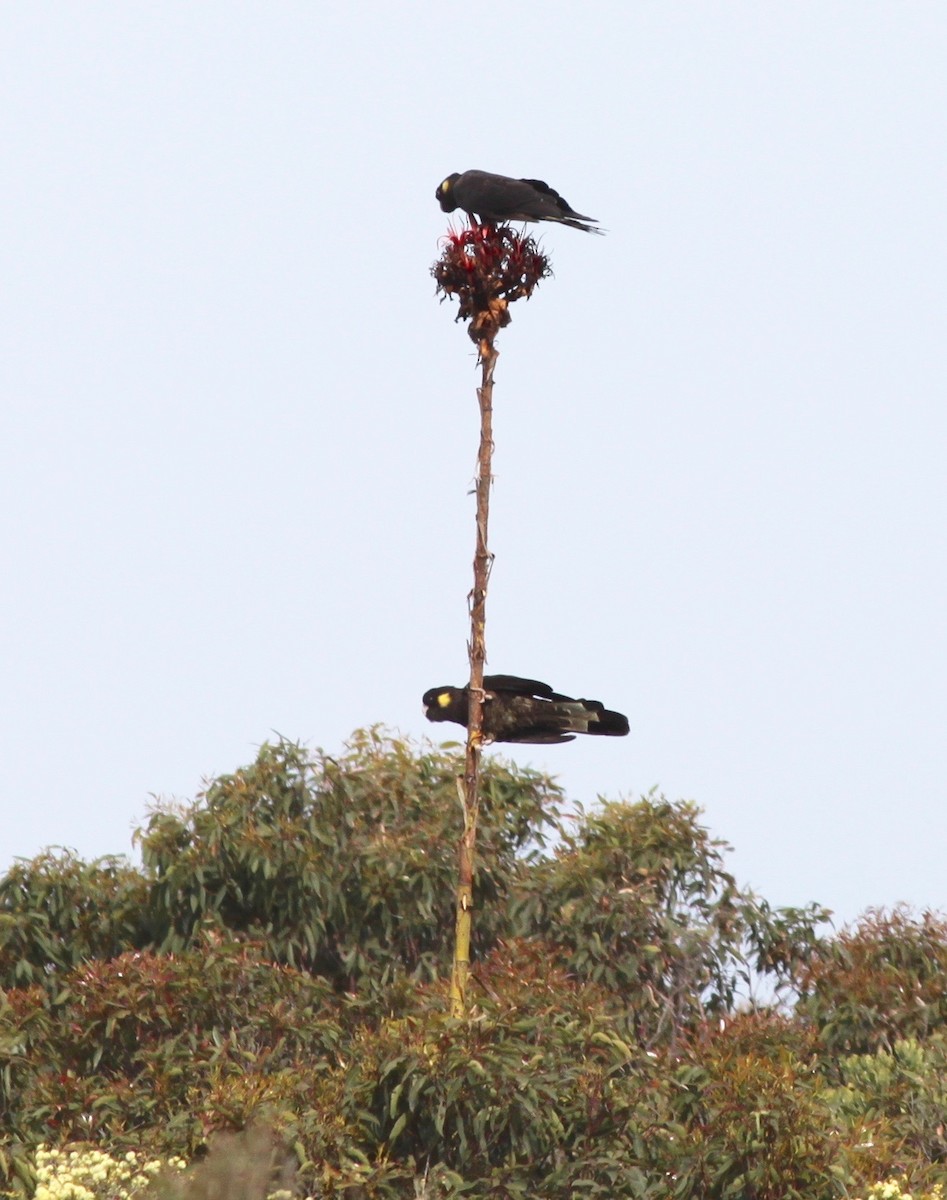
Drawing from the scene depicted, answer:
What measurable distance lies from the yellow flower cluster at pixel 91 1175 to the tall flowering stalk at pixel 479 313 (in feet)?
5.96

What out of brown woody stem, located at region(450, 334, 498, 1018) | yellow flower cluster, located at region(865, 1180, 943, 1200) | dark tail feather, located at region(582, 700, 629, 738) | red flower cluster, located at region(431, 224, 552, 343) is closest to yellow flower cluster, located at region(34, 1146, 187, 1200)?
brown woody stem, located at region(450, 334, 498, 1018)

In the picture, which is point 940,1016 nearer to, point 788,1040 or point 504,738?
point 788,1040

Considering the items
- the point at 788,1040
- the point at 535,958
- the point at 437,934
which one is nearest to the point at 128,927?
the point at 437,934

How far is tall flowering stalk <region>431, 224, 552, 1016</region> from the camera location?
923cm

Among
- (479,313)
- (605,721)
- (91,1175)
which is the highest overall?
(479,313)

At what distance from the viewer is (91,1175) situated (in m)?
8.53

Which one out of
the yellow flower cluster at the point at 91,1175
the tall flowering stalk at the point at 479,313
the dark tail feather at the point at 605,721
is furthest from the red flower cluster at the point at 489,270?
the yellow flower cluster at the point at 91,1175

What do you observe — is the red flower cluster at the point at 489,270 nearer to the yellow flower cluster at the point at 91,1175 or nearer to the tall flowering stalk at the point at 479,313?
the tall flowering stalk at the point at 479,313

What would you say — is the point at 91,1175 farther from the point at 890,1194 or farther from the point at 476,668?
the point at 890,1194

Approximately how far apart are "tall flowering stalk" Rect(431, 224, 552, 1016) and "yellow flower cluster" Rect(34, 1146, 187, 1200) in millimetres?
1815

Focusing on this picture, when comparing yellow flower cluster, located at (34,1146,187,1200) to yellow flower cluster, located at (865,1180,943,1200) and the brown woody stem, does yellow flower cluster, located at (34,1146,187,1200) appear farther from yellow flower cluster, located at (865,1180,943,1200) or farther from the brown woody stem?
yellow flower cluster, located at (865,1180,943,1200)

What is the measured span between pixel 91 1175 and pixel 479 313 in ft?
15.4

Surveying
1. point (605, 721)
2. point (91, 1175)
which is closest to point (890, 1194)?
point (605, 721)

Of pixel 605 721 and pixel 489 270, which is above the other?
pixel 489 270
